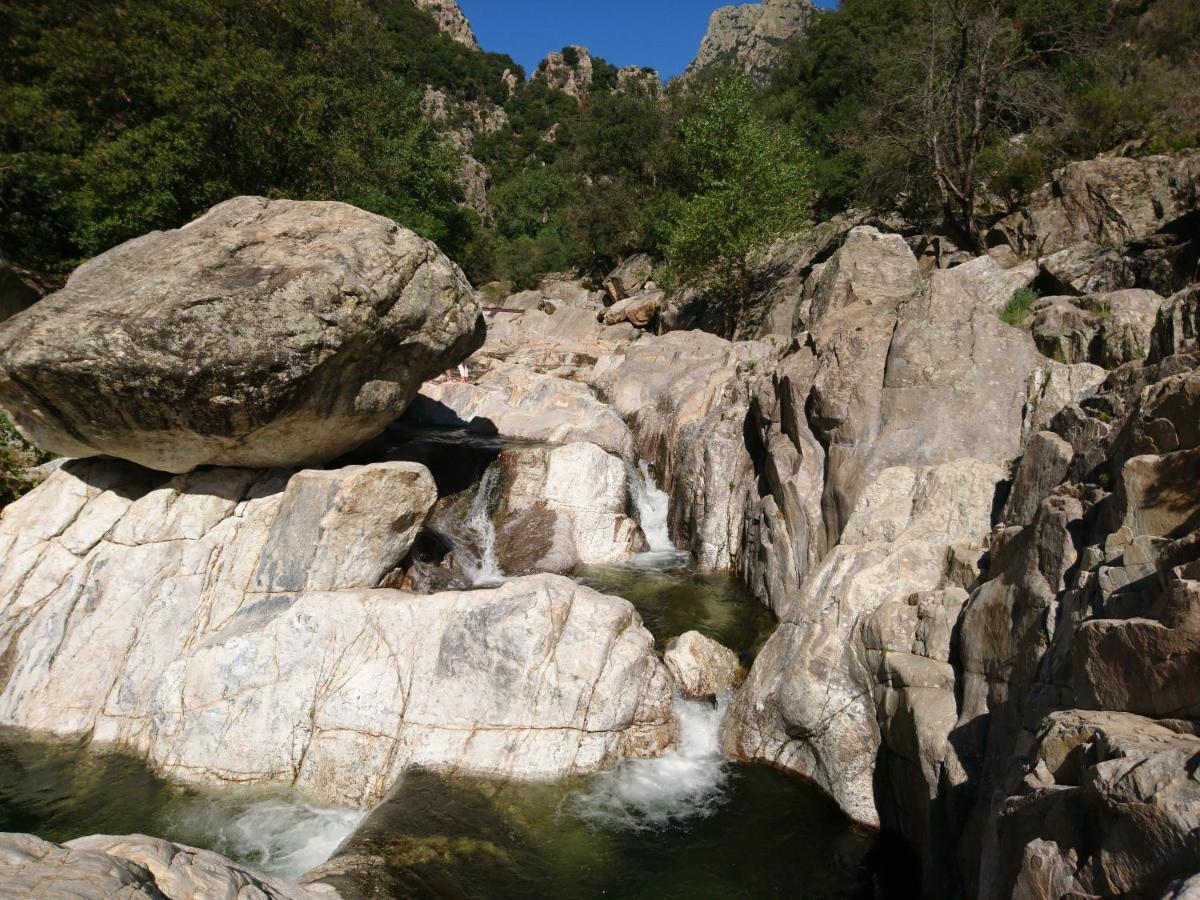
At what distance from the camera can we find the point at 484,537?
1554cm

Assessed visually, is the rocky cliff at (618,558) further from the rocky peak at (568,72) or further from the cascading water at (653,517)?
the rocky peak at (568,72)

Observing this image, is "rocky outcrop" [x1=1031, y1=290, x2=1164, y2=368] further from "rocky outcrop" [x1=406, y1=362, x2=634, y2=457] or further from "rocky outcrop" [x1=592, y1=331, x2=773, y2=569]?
"rocky outcrop" [x1=406, y1=362, x2=634, y2=457]

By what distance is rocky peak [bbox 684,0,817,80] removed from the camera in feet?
354

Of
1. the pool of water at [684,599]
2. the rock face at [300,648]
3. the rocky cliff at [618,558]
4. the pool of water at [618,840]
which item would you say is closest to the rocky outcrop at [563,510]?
the rocky cliff at [618,558]

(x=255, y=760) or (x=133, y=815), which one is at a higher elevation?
(x=255, y=760)

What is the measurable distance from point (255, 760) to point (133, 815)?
1376 millimetres

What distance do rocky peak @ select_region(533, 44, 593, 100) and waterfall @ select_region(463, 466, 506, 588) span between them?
98.7 metres

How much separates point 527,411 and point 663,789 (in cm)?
1325

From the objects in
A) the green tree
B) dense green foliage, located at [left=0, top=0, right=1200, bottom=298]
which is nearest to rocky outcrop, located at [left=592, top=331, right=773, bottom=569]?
the green tree

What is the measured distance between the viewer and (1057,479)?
7926 millimetres

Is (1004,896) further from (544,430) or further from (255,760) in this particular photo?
(544,430)

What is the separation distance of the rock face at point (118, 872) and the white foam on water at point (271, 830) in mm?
2657

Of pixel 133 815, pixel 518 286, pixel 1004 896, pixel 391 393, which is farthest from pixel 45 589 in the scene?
pixel 518 286

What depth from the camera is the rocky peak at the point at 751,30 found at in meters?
108
